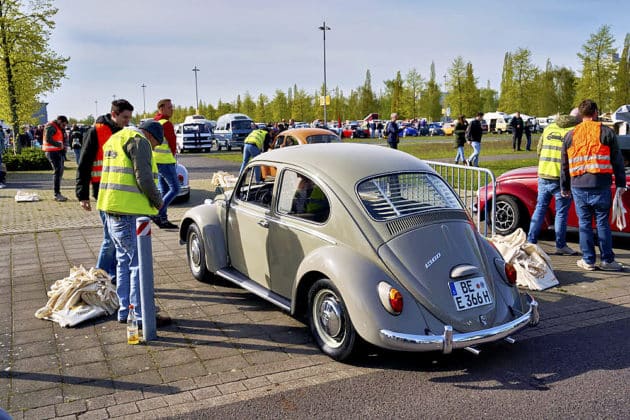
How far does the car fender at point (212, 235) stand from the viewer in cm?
654

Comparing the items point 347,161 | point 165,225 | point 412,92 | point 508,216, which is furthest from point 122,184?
point 412,92

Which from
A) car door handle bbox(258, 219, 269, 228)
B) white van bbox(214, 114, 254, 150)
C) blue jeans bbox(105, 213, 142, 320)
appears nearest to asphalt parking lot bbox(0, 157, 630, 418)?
blue jeans bbox(105, 213, 142, 320)

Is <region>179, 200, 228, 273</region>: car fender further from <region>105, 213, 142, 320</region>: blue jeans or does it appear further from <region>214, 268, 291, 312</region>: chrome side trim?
<region>105, 213, 142, 320</region>: blue jeans

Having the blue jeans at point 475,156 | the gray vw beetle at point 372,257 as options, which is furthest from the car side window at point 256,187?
the blue jeans at point 475,156

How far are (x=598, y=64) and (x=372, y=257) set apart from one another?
175 feet

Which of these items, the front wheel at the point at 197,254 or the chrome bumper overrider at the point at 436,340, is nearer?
the chrome bumper overrider at the point at 436,340

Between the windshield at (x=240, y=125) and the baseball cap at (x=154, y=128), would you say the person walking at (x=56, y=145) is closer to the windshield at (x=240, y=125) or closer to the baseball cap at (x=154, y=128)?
the baseball cap at (x=154, y=128)

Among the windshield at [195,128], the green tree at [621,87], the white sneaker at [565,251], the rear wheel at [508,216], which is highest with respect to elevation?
the green tree at [621,87]

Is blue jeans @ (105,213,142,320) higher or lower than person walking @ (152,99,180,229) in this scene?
lower

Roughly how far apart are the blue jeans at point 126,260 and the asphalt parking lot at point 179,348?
256mm

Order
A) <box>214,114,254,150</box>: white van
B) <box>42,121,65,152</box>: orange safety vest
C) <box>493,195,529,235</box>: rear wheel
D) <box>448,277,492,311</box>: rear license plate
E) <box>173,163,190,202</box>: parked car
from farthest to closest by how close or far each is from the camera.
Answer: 1. <box>214,114,254,150</box>: white van
2. <box>42,121,65,152</box>: orange safety vest
3. <box>173,163,190,202</box>: parked car
4. <box>493,195,529,235</box>: rear wheel
5. <box>448,277,492,311</box>: rear license plate

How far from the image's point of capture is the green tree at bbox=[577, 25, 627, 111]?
5066cm

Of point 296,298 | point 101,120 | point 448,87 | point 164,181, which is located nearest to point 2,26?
point 164,181

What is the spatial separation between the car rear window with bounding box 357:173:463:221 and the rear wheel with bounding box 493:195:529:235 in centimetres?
409
